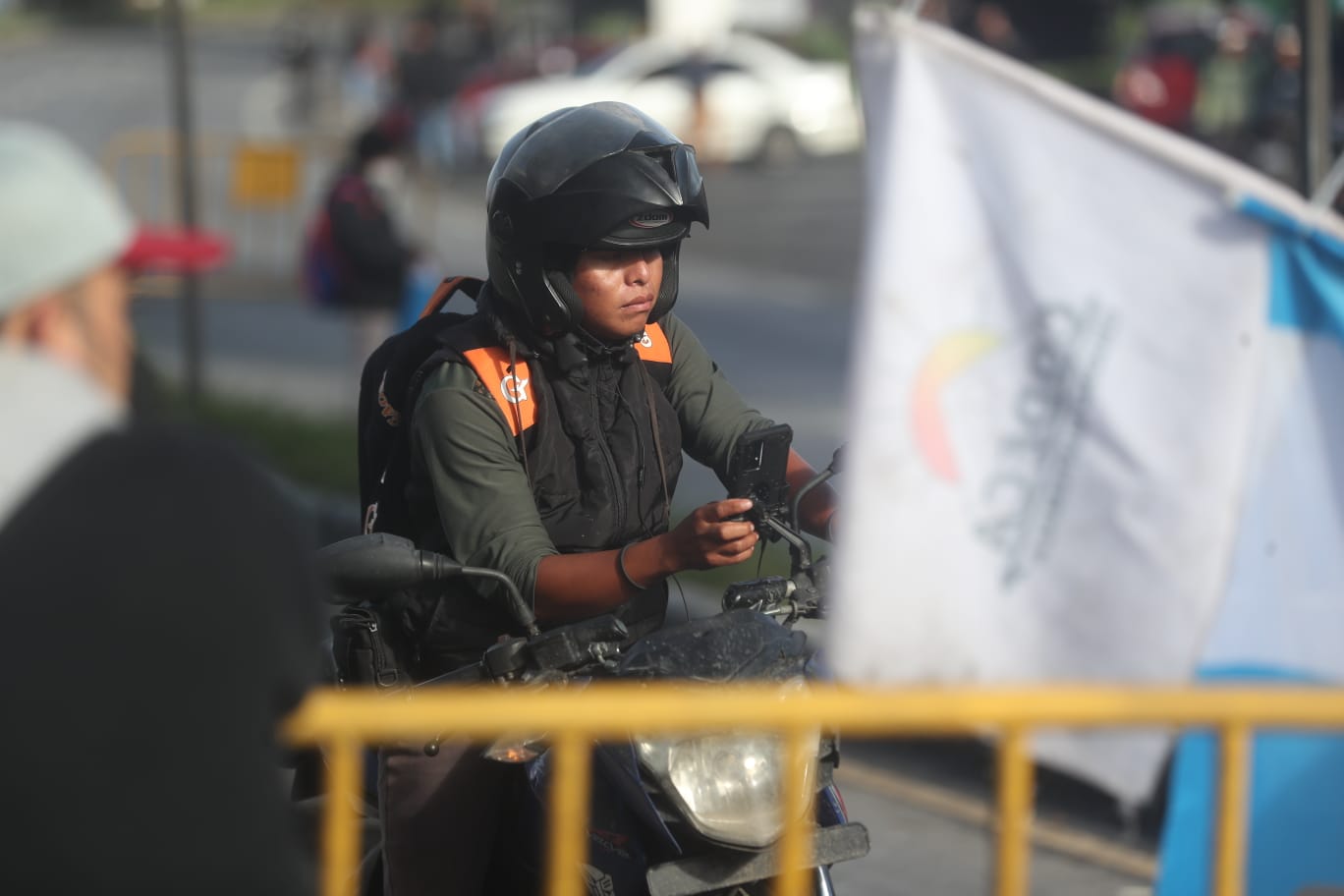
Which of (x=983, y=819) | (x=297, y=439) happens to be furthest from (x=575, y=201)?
(x=297, y=439)

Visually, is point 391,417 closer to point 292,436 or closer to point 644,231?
point 644,231

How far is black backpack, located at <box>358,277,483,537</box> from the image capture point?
3.40 meters

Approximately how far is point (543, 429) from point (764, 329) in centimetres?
1154

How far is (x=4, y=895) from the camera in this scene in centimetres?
184

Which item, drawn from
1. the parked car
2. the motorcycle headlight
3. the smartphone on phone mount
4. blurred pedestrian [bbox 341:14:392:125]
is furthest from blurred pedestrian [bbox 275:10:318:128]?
the motorcycle headlight

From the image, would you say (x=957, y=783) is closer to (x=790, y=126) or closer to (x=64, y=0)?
(x=790, y=126)

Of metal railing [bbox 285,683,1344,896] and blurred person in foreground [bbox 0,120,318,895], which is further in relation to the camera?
metal railing [bbox 285,683,1344,896]

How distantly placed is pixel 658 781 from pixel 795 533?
566 millimetres

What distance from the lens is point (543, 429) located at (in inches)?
130

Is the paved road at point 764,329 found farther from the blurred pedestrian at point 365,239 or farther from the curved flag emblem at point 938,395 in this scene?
the curved flag emblem at point 938,395

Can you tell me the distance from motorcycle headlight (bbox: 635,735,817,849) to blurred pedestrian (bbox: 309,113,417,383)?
26.6ft

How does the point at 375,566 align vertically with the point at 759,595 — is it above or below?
above

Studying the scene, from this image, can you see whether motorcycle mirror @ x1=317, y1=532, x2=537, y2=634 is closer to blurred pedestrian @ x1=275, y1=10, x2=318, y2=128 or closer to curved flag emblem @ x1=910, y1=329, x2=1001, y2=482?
curved flag emblem @ x1=910, y1=329, x2=1001, y2=482

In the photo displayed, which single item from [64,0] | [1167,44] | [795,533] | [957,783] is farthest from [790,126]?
[64,0]
